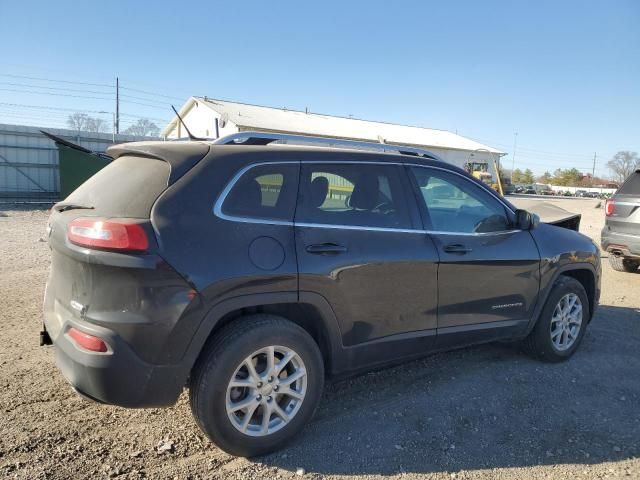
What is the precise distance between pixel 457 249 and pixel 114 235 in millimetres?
2370

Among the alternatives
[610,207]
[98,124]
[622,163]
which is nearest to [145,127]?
[98,124]

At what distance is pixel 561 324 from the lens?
180 inches

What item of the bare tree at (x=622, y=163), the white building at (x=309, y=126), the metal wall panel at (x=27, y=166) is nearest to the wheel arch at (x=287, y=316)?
the metal wall panel at (x=27, y=166)

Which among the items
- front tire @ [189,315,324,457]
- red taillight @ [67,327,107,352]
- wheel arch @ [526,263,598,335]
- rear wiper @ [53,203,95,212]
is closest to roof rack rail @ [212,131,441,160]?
rear wiper @ [53,203,95,212]

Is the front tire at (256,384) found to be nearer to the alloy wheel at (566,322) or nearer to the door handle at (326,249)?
the door handle at (326,249)

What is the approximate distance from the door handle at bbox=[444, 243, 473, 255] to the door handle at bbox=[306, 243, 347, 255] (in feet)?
3.03

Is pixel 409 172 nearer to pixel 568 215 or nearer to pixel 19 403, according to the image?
pixel 19 403

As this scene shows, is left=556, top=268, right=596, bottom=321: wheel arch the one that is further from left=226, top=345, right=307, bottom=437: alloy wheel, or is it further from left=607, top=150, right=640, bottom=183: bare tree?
left=607, top=150, right=640, bottom=183: bare tree

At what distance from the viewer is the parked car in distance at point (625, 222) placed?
25.9ft

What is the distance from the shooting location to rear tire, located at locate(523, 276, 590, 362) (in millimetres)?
4438

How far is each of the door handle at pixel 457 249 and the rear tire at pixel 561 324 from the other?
122cm

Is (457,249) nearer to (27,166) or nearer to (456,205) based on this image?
(456,205)

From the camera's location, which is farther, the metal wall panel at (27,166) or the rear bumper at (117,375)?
the metal wall panel at (27,166)

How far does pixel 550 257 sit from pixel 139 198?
135 inches
